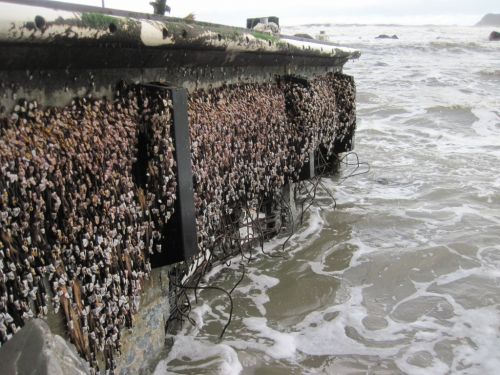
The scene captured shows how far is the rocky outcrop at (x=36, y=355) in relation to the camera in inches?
52.4

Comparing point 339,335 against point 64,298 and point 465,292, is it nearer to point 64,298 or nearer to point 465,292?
point 465,292

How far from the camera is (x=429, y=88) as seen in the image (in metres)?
15.5

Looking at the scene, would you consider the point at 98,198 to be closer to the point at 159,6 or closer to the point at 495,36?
the point at 159,6

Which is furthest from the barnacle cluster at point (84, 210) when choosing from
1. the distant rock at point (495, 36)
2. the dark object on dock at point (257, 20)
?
the distant rock at point (495, 36)

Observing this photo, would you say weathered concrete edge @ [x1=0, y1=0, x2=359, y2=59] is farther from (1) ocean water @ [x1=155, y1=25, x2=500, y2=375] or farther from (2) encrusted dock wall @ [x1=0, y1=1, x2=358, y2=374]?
(1) ocean water @ [x1=155, y1=25, x2=500, y2=375]

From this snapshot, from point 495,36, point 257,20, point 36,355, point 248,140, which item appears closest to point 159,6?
point 248,140

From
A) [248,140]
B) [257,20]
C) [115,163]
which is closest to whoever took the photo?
[115,163]

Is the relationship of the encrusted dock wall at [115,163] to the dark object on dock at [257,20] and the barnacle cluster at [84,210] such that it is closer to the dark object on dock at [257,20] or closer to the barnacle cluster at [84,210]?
the barnacle cluster at [84,210]

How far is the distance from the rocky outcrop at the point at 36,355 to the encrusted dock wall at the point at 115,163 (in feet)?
0.95

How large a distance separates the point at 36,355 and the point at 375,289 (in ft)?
9.19

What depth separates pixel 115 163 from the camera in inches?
84.2

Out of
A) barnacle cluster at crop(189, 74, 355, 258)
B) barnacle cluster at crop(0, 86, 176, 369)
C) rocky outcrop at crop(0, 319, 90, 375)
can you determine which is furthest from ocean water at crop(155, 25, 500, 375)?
rocky outcrop at crop(0, 319, 90, 375)

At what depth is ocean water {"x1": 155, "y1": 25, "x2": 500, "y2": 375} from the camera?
288cm

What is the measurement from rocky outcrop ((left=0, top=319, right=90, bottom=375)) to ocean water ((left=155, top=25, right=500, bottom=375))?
135 centimetres
